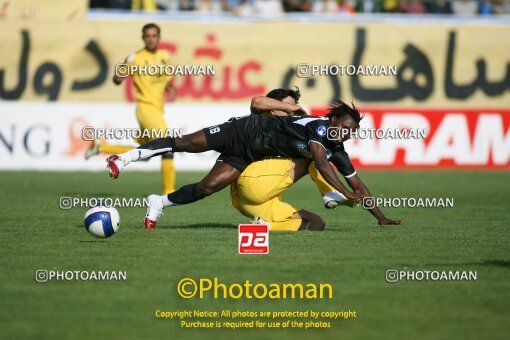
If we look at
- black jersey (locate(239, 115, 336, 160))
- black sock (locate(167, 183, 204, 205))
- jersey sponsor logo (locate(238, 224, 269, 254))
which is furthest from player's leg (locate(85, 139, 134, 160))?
jersey sponsor logo (locate(238, 224, 269, 254))

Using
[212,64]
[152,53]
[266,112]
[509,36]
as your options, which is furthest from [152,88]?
[509,36]

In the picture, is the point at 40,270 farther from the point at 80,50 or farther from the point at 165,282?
the point at 80,50

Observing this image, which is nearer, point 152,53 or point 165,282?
point 165,282

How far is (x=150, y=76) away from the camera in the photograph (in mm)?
17438

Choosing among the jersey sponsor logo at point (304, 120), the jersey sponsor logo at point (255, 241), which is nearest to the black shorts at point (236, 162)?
the jersey sponsor logo at point (304, 120)

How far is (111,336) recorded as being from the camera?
23.2ft

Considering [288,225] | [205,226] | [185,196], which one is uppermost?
[185,196]

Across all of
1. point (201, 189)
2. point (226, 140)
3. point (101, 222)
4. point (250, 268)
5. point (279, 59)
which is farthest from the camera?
point (279, 59)

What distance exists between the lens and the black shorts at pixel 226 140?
39.1 feet

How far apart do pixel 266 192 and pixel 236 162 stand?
51cm

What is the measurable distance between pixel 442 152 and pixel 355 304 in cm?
1777

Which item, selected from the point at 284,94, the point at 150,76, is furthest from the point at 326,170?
the point at 150,76

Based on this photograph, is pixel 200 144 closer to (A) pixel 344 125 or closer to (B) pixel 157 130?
(A) pixel 344 125

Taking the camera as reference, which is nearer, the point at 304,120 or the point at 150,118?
the point at 304,120
